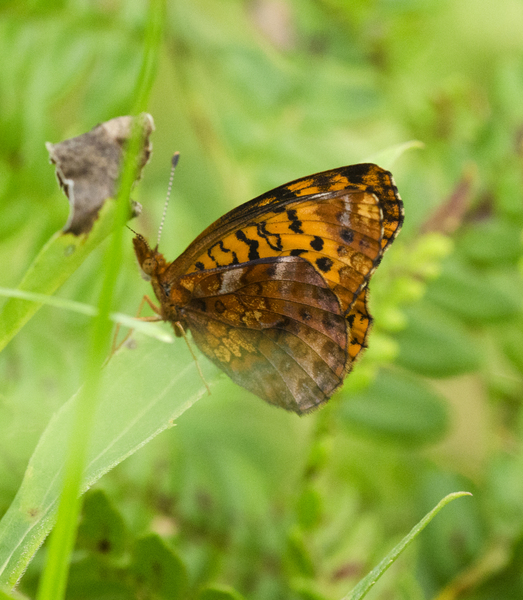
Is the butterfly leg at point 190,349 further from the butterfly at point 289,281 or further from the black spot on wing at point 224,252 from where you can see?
the black spot on wing at point 224,252

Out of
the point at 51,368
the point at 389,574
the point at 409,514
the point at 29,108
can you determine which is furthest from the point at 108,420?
the point at 409,514

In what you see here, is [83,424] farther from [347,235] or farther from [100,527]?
[347,235]

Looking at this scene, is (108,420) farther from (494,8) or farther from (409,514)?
(494,8)

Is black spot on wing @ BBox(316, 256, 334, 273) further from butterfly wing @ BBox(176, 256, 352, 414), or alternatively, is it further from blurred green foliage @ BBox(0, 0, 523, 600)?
blurred green foliage @ BBox(0, 0, 523, 600)

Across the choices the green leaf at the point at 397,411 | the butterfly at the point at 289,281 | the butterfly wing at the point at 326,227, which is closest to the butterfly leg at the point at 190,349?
the butterfly at the point at 289,281

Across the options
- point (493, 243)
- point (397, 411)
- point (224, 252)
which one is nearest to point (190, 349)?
point (224, 252)
